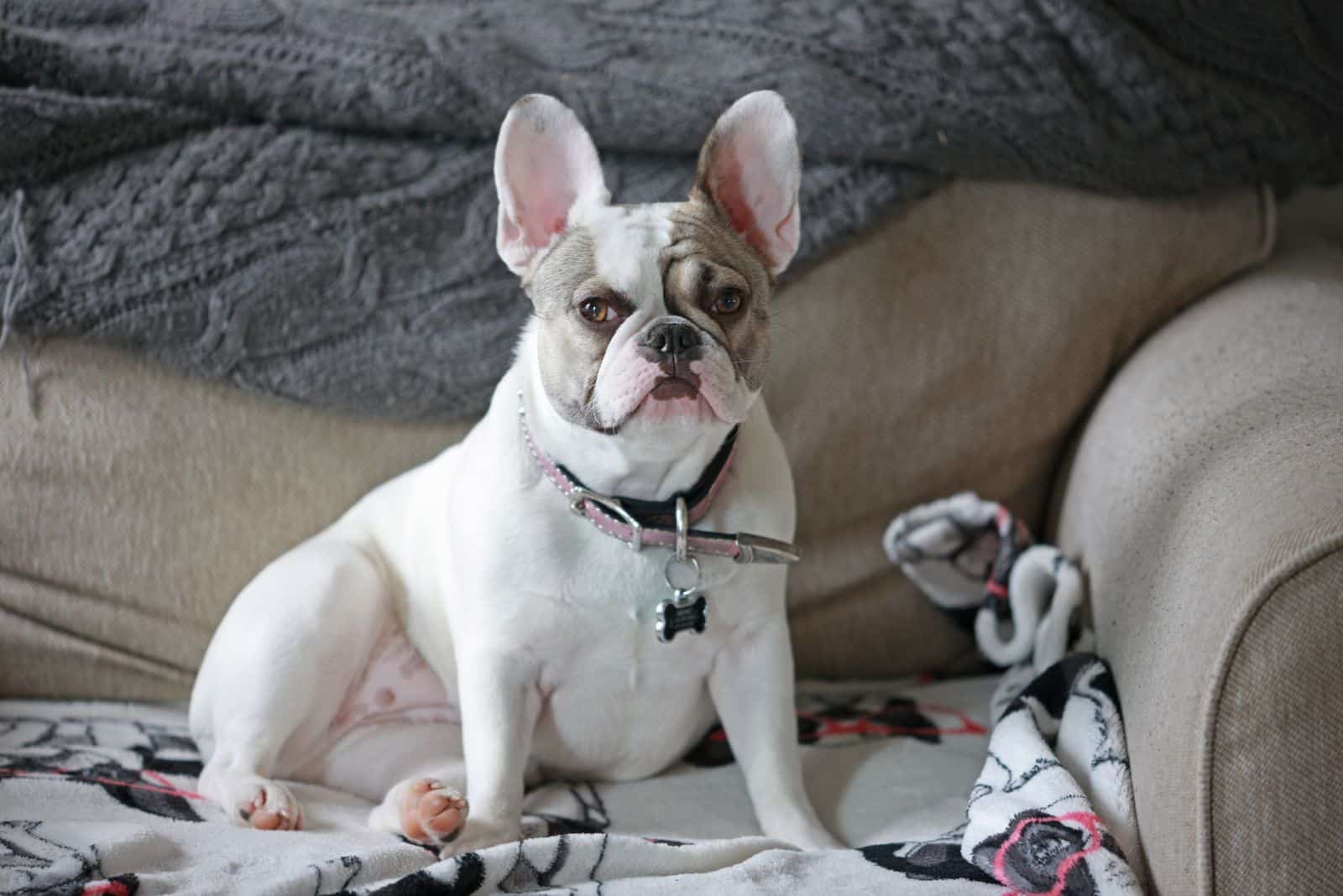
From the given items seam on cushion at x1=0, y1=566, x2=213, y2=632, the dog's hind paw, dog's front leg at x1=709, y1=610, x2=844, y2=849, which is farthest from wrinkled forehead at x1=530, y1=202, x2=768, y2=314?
seam on cushion at x1=0, y1=566, x2=213, y2=632

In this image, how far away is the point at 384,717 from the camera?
152cm

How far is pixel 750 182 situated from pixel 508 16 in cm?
52

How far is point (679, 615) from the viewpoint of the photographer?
131 centimetres

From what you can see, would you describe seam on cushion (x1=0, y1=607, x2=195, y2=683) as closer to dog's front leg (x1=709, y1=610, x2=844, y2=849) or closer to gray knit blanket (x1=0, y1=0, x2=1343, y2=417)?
gray knit blanket (x1=0, y1=0, x2=1343, y2=417)

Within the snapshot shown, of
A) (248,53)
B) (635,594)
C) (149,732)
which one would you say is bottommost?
(149,732)

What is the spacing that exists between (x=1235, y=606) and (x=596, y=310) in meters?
0.63

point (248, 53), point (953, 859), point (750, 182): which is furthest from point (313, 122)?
point (953, 859)

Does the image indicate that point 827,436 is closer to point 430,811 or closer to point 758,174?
point 758,174

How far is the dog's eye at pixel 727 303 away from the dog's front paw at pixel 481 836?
56 cm

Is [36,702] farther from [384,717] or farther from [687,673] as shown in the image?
[687,673]

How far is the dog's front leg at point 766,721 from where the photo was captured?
135 centimetres

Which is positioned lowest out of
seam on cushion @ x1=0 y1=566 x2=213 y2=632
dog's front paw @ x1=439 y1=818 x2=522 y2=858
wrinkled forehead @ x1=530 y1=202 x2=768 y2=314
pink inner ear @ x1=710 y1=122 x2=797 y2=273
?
dog's front paw @ x1=439 y1=818 x2=522 y2=858

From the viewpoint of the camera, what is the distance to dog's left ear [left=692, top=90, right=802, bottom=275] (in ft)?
4.22

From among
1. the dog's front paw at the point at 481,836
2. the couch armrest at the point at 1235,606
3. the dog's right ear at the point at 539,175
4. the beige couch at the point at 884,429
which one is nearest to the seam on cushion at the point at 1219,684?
the couch armrest at the point at 1235,606
